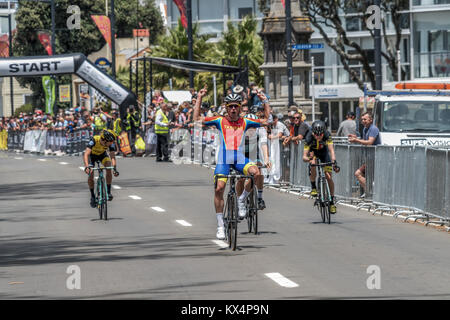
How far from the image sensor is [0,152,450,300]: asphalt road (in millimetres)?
10570

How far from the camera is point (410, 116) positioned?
2412 cm

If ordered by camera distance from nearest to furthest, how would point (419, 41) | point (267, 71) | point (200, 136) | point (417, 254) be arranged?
point (417, 254), point (200, 136), point (267, 71), point (419, 41)

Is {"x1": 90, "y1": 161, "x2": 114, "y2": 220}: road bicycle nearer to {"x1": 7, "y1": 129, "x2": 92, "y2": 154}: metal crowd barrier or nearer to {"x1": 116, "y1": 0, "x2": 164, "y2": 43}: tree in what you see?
{"x1": 7, "y1": 129, "x2": 92, "y2": 154}: metal crowd barrier

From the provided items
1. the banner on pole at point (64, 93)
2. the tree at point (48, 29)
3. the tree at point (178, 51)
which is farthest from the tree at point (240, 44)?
the tree at point (48, 29)

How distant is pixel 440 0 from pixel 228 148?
54.0 metres

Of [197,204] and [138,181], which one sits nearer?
[197,204]

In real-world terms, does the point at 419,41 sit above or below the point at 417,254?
above

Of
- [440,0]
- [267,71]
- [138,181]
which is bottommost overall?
[138,181]

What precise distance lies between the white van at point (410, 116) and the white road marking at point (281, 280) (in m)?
12.4

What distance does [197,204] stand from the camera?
70.9ft

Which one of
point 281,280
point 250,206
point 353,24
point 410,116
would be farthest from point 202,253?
point 353,24
